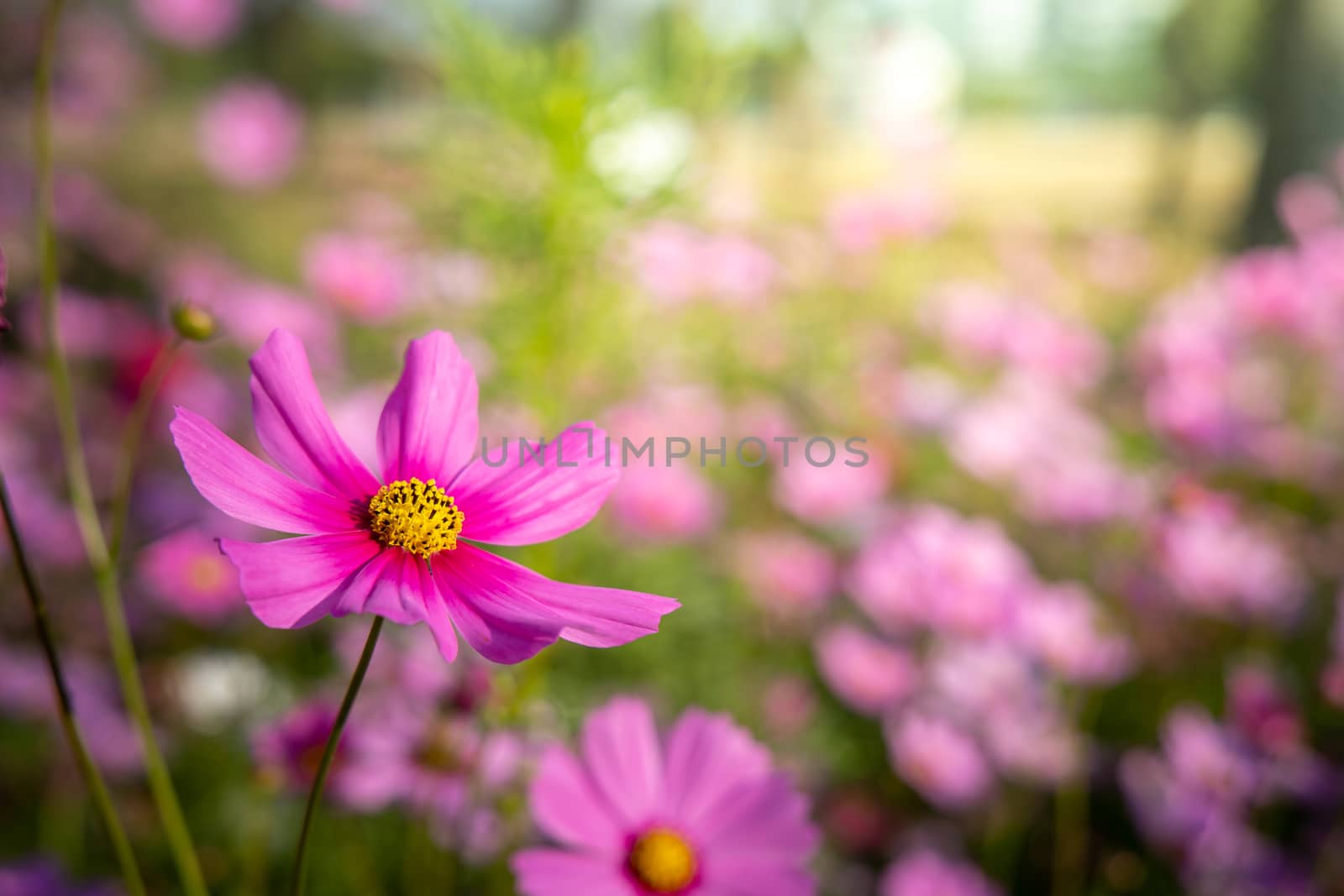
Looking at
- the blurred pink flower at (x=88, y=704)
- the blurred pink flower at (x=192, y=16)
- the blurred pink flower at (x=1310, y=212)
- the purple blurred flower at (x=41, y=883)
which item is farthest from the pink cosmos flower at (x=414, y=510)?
the blurred pink flower at (x=192, y=16)

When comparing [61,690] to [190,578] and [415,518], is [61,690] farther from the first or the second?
[190,578]

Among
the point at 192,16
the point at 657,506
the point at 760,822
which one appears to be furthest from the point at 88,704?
the point at 192,16

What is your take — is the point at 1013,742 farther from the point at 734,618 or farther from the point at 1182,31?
the point at 1182,31

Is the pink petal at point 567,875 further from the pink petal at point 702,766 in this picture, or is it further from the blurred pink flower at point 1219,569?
the blurred pink flower at point 1219,569

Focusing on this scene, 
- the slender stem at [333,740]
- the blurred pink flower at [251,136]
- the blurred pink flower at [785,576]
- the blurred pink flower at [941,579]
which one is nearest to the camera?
the slender stem at [333,740]

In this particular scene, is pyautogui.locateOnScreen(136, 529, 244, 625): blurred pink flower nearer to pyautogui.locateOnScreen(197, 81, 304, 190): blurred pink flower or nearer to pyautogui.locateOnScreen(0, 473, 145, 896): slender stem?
pyautogui.locateOnScreen(0, 473, 145, 896): slender stem

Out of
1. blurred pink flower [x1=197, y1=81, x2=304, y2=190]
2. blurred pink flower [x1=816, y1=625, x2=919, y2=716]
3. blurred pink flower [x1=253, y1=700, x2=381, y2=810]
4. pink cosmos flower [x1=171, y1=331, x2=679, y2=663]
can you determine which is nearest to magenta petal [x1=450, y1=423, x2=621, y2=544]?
pink cosmos flower [x1=171, y1=331, x2=679, y2=663]
